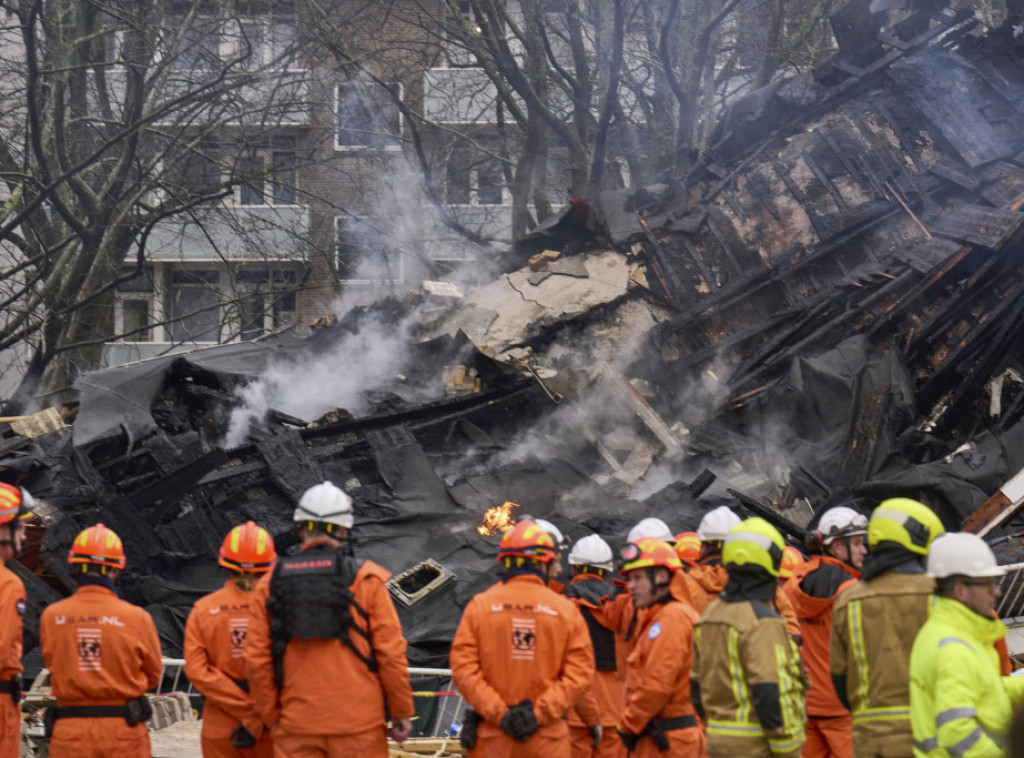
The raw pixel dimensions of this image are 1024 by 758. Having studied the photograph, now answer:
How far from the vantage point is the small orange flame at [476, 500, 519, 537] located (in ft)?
35.1

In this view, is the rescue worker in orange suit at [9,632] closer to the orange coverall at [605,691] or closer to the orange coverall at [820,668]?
the orange coverall at [605,691]

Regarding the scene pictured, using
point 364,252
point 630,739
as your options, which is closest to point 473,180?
point 364,252

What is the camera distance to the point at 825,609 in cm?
566

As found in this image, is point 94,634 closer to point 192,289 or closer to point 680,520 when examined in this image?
point 680,520

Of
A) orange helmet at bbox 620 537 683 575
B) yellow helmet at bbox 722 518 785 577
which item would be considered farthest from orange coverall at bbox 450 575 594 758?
yellow helmet at bbox 722 518 785 577

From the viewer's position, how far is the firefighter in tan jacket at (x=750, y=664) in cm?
412

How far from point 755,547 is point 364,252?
2100cm

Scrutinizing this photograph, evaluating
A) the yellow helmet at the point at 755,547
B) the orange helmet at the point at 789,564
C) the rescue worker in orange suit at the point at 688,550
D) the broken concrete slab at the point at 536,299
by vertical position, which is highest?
the broken concrete slab at the point at 536,299

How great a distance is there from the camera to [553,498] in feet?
37.4

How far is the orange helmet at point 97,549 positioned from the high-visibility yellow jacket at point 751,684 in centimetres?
310

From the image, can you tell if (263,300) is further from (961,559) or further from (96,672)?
(961,559)

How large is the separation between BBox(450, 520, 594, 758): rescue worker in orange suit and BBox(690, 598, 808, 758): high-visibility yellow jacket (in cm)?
64

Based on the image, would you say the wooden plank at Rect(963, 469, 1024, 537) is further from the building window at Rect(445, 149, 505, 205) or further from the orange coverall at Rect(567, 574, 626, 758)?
the building window at Rect(445, 149, 505, 205)

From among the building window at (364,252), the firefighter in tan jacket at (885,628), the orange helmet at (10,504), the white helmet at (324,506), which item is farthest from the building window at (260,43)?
the firefighter in tan jacket at (885,628)
